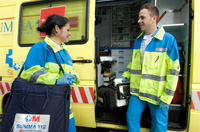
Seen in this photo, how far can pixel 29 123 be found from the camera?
1166mm

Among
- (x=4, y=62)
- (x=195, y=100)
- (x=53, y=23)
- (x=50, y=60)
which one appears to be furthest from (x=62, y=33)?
(x=195, y=100)

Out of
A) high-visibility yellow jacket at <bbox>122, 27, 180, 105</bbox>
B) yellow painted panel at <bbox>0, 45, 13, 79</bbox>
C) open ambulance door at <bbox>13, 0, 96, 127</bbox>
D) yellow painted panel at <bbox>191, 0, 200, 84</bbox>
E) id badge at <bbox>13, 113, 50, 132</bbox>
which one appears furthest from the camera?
yellow painted panel at <bbox>0, 45, 13, 79</bbox>

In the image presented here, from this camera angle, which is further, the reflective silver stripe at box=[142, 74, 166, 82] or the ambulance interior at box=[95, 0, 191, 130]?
the ambulance interior at box=[95, 0, 191, 130]

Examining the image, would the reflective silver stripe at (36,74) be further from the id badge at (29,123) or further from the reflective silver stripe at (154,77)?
the reflective silver stripe at (154,77)

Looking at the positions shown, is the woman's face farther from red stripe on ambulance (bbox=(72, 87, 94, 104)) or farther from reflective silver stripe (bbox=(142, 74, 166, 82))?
reflective silver stripe (bbox=(142, 74, 166, 82))

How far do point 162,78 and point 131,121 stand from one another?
66cm

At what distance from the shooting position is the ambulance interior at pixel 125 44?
78.4 inches

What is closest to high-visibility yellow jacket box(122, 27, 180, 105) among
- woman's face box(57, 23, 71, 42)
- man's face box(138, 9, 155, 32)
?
man's face box(138, 9, 155, 32)

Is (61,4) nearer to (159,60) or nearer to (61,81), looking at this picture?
(61,81)

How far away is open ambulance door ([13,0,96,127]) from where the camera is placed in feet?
6.37

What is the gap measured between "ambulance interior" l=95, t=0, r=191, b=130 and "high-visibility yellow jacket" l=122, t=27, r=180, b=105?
0.35 meters

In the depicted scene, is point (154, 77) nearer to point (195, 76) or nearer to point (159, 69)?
point (159, 69)

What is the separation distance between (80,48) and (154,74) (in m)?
1.03

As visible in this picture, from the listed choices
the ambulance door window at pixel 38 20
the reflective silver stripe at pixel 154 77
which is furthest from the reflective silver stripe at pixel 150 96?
the ambulance door window at pixel 38 20
